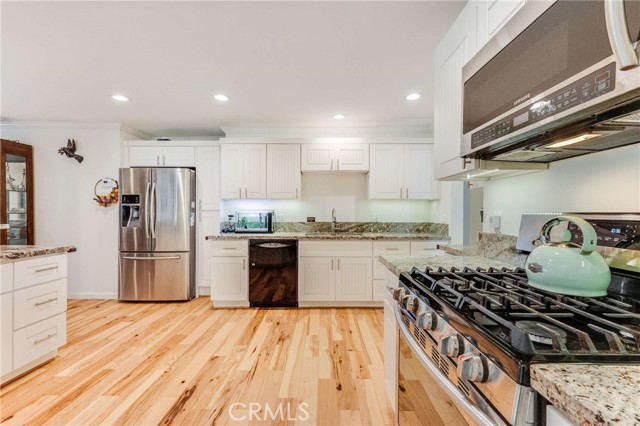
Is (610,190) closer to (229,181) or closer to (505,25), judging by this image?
(505,25)

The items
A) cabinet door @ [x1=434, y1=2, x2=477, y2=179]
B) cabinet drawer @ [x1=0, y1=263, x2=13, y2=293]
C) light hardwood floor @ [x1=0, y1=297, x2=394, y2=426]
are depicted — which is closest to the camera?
cabinet door @ [x1=434, y1=2, x2=477, y2=179]

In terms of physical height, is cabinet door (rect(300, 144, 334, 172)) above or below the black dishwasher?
above

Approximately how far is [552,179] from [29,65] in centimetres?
369

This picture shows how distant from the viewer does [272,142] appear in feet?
12.4

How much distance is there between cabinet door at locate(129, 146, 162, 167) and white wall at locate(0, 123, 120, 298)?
0.17 metres

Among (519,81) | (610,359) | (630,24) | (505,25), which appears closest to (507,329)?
(610,359)

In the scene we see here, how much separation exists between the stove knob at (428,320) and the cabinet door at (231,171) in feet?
10.5

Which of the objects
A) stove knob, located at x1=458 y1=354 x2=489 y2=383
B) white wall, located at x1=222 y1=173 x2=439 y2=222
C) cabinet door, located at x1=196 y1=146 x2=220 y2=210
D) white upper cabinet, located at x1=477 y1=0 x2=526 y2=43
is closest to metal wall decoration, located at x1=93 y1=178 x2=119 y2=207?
cabinet door, located at x1=196 y1=146 x2=220 y2=210

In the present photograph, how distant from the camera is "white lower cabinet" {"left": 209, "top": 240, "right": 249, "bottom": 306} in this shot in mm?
3486

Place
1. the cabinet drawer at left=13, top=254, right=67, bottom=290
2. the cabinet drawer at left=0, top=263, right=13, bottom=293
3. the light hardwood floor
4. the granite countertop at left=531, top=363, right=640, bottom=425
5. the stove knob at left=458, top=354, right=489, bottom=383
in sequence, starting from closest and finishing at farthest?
the granite countertop at left=531, top=363, right=640, bottom=425 → the stove knob at left=458, top=354, right=489, bottom=383 → the light hardwood floor → the cabinet drawer at left=0, top=263, right=13, bottom=293 → the cabinet drawer at left=13, top=254, right=67, bottom=290

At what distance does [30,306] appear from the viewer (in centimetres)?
204

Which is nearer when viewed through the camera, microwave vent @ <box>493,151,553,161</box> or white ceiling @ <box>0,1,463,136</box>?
microwave vent @ <box>493,151,553,161</box>

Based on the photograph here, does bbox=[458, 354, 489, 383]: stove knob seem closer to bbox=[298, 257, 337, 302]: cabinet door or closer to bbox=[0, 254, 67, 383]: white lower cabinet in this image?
bbox=[0, 254, 67, 383]: white lower cabinet

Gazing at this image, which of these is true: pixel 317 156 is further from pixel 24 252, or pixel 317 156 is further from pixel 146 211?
pixel 24 252
